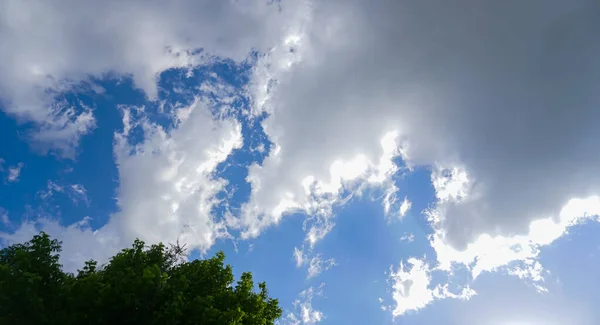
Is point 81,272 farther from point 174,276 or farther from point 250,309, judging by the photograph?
point 250,309

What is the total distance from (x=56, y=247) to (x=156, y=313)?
8.40 metres

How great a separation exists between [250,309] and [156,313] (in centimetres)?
635

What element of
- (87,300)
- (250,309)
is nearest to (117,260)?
(87,300)

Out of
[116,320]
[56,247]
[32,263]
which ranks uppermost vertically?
[56,247]

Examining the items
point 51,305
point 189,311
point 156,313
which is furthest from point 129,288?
point 51,305

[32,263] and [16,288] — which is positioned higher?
[32,263]

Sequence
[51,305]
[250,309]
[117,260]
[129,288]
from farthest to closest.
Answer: [250,309] < [117,260] < [51,305] < [129,288]

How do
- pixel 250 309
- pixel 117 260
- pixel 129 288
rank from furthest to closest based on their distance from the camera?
pixel 250 309 → pixel 117 260 → pixel 129 288

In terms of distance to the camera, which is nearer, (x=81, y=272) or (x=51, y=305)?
(x=51, y=305)

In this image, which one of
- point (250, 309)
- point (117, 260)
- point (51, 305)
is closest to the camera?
point (51, 305)

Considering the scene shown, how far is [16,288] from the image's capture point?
16703 mm

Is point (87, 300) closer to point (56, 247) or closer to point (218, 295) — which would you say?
point (56, 247)

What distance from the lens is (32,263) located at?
1830 centimetres

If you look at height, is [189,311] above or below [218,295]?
below
